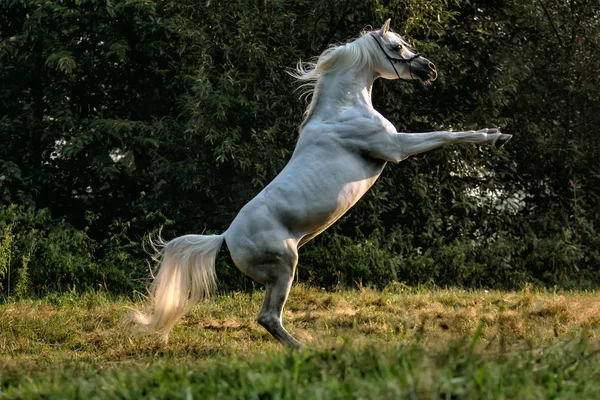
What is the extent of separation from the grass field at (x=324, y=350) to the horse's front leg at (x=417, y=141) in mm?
1200

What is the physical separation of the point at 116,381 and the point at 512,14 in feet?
31.5

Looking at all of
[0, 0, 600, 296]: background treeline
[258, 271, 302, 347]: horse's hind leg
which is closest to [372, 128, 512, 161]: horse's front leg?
[258, 271, 302, 347]: horse's hind leg

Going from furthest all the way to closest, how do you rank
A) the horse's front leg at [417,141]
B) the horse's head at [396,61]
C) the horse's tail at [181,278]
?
the horse's head at [396,61] < the horse's front leg at [417,141] < the horse's tail at [181,278]

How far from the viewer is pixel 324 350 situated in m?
3.95

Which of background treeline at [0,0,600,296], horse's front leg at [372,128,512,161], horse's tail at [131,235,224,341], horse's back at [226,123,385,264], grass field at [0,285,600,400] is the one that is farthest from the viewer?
background treeline at [0,0,600,296]

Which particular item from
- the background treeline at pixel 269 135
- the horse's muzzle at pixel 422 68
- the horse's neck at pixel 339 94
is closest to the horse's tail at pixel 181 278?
the horse's neck at pixel 339 94

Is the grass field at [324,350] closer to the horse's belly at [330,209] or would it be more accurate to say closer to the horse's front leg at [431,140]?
the horse's belly at [330,209]

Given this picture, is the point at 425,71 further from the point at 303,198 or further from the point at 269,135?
the point at 269,135

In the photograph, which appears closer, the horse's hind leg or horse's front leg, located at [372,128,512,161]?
the horse's hind leg

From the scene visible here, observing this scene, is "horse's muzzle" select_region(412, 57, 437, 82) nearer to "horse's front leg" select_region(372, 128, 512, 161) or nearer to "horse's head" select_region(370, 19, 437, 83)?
"horse's head" select_region(370, 19, 437, 83)

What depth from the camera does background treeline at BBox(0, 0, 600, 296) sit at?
413 inches

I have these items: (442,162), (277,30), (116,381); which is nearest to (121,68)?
(277,30)

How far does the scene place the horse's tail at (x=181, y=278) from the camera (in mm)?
6145

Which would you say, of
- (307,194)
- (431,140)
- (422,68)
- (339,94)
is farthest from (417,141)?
(307,194)
